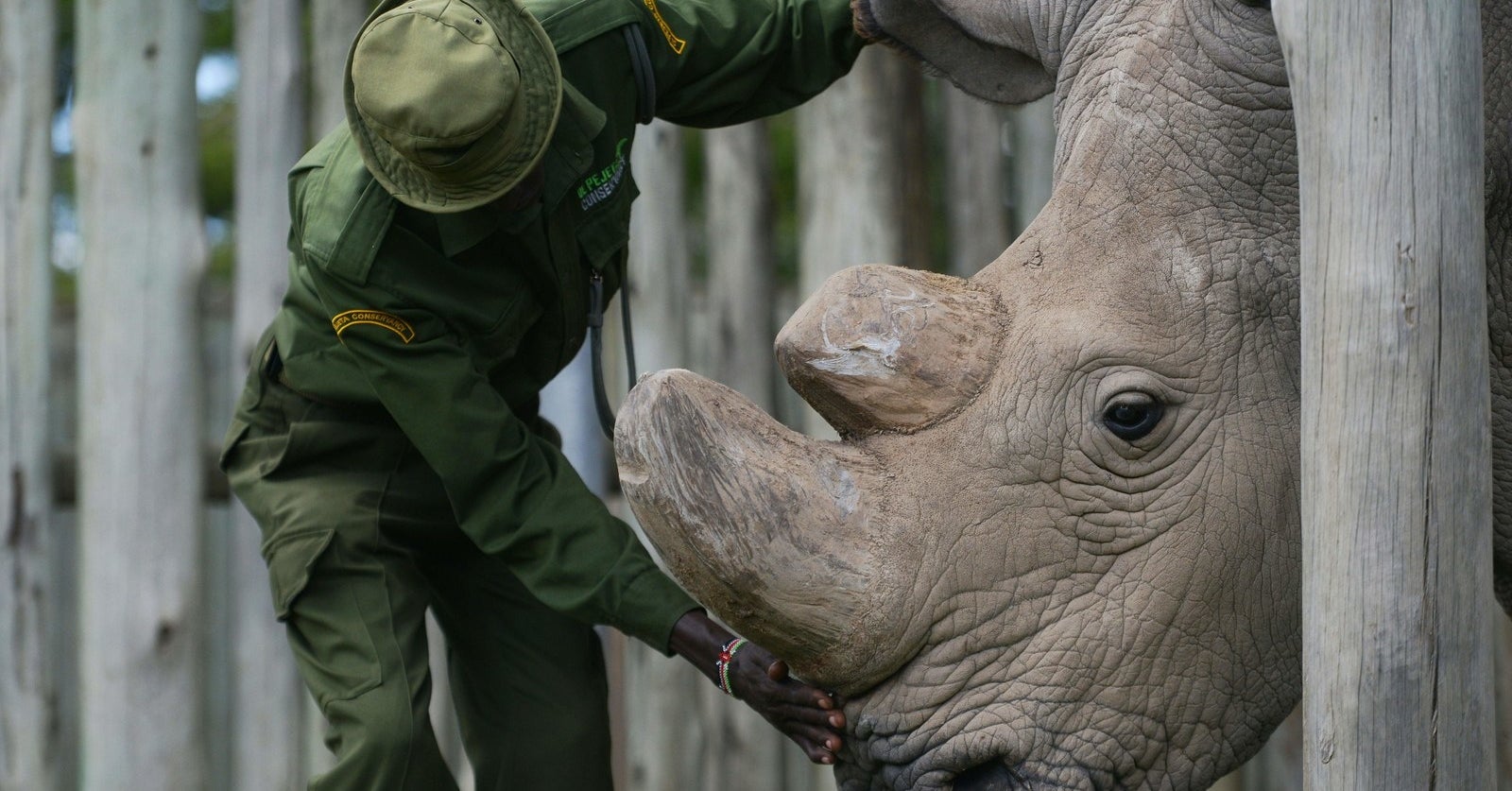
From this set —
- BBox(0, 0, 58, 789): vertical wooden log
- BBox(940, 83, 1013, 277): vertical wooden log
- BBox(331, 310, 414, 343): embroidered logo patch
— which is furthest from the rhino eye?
BBox(0, 0, 58, 789): vertical wooden log

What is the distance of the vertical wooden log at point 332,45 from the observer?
426 cm

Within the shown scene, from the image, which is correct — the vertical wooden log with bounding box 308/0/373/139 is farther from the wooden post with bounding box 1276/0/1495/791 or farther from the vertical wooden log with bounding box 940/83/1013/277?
the wooden post with bounding box 1276/0/1495/791

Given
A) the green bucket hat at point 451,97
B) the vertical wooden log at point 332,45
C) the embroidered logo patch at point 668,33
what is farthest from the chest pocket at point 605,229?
the vertical wooden log at point 332,45

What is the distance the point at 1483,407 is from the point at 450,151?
1.38 meters

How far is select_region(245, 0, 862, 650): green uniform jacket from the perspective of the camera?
2615mm

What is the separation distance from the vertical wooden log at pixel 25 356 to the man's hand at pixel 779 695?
2424 mm

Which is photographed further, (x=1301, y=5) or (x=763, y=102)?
(x=763, y=102)

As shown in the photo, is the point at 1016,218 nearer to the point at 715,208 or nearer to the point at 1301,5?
the point at 715,208

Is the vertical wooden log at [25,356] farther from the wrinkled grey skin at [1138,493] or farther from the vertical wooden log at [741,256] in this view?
the wrinkled grey skin at [1138,493]

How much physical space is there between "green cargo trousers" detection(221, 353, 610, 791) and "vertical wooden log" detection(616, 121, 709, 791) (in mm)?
1227

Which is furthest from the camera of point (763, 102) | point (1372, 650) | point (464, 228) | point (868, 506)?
point (763, 102)

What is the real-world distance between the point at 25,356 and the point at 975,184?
2.39 m

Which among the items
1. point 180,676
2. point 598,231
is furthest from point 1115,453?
point 180,676

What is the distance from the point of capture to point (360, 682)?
9.09 ft
